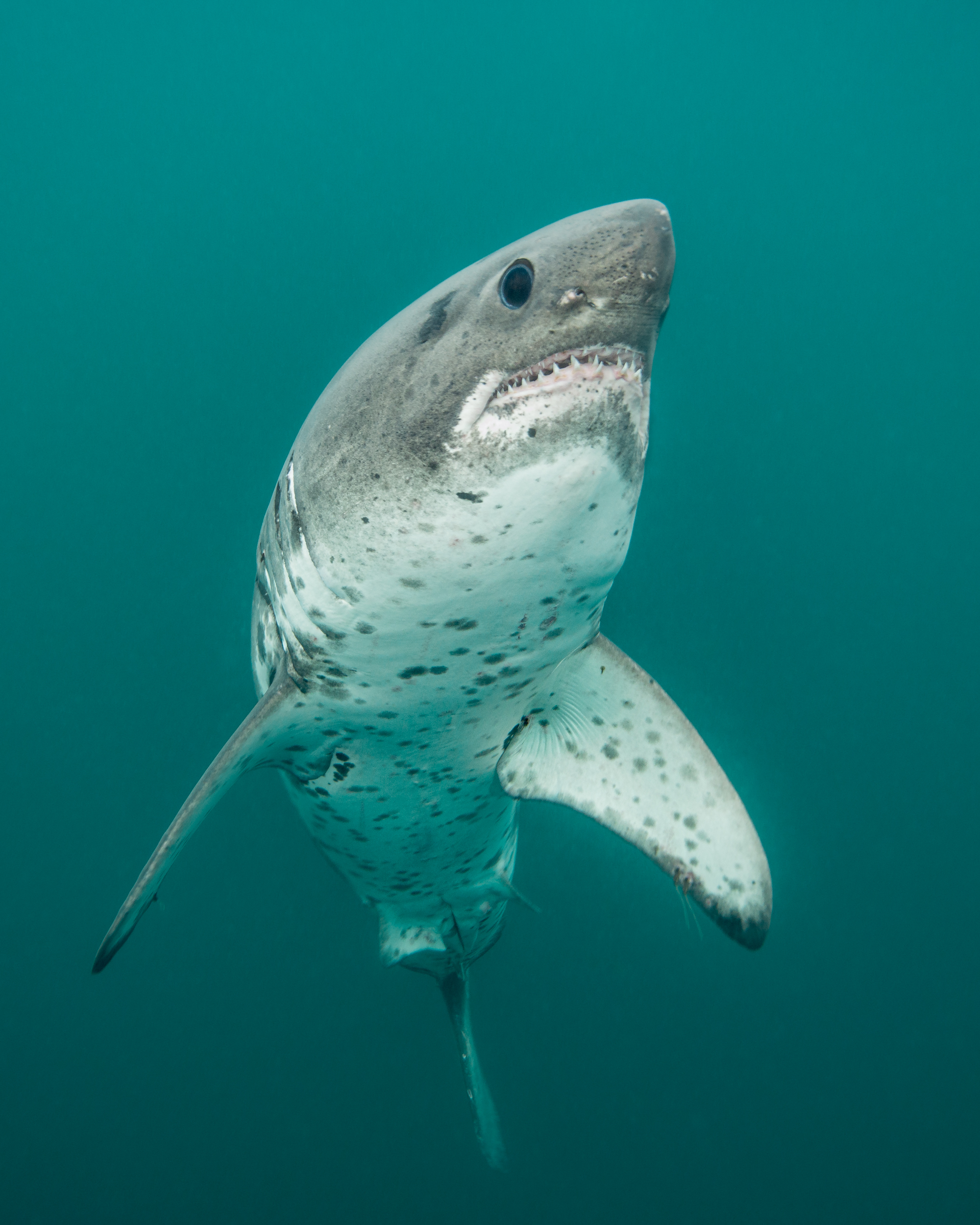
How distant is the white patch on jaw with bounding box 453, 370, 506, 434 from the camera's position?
1.58 metres

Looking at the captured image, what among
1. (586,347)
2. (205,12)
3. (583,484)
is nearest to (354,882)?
(583,484)

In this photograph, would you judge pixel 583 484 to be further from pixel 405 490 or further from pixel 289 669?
pixel 289 669

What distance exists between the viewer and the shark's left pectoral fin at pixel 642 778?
113 inches

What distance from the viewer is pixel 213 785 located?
231 cm

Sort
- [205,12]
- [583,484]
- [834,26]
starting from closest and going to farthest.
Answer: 1. [583,484]
2. [205,12]
3. [834,26]

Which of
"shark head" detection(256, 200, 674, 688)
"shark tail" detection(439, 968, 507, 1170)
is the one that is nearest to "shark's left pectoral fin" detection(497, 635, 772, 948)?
"shark head" detection(256, 200, 674, 688)

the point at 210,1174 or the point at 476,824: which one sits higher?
the point at 476,824

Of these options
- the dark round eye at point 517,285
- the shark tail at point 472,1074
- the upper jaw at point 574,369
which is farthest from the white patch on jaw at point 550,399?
the shark tail at point 472,1074

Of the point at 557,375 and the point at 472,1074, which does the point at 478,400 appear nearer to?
the point at 557,375

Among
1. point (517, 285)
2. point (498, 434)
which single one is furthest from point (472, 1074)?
point (517, 285)

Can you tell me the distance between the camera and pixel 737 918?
2.84m

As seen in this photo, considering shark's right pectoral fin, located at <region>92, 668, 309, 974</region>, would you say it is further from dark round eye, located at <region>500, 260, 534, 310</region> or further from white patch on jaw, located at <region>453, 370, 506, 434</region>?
dark round eye, located at <region>500, 260, 534, 310</region>

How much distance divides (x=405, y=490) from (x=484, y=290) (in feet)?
1.77

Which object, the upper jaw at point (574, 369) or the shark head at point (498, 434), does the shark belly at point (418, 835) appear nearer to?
the shark head at point (498, 434)
